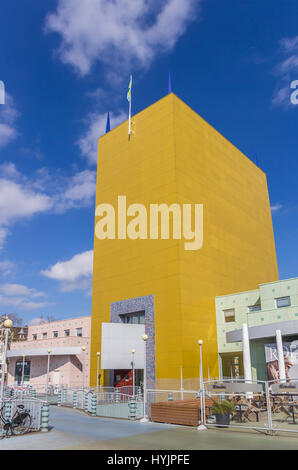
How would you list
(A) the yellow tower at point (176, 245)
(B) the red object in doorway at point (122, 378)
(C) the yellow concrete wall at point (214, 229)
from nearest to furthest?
1. (A) the yellow tower at point (176, 245)
2. (C) the yellow concrete wall at point (214, 229)
3. (B) the red object in doorway at point (122, 378)

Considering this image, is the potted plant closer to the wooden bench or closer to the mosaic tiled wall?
the wooden bench

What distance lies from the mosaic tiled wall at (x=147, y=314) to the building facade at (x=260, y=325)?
21.1ft

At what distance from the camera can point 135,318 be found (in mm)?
36312

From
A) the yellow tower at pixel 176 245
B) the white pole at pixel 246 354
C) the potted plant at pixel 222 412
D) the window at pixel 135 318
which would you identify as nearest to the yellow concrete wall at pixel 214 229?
the yellow tower at pixel 176 245

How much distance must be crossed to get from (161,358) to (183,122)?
2233cm

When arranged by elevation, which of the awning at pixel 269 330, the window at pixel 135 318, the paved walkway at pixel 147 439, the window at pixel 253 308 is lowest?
the paved walkway at pixel 147 439

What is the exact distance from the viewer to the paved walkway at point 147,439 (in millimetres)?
12453

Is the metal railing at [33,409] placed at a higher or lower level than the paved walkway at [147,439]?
higher

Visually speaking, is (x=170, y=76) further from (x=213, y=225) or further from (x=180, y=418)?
(x=180, y=418)

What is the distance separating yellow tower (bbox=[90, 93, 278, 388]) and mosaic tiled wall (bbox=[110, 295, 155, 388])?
0.56 ft

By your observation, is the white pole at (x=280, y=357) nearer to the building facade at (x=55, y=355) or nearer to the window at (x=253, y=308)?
the window at (x=253, y=308)

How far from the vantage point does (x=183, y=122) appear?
3831 centimetres

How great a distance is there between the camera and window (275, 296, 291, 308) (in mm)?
31761

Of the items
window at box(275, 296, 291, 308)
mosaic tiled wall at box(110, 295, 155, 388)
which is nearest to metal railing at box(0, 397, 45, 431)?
mosaic tiled wall at box(110, 295, 155, 388)
